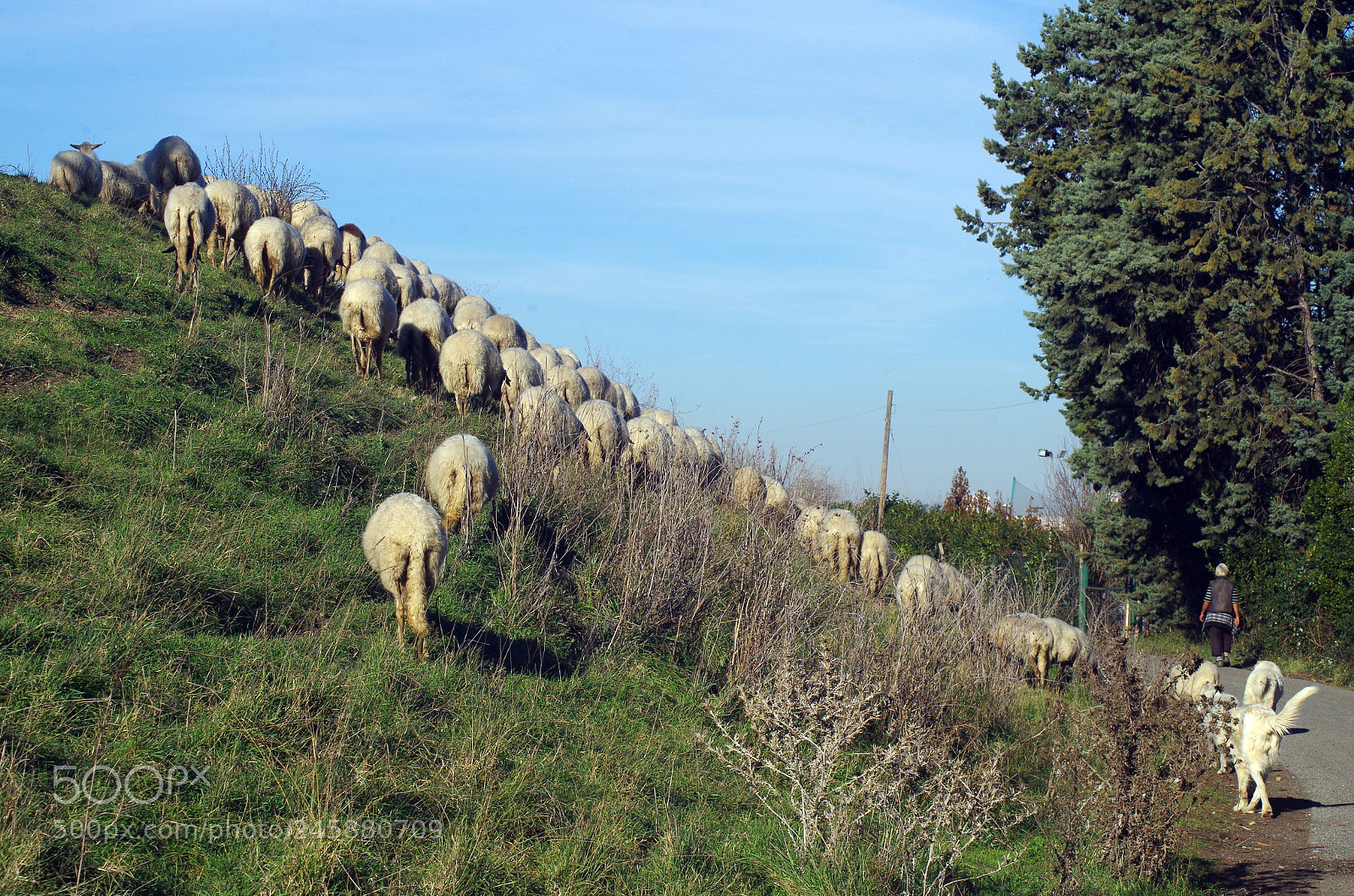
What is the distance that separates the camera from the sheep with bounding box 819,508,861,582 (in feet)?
43.1

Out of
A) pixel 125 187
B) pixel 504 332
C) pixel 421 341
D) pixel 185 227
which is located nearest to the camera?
pixel 185 227

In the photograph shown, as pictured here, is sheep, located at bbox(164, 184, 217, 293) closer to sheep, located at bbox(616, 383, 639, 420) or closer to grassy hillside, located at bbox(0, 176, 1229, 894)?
grassy hillside, located at bbox(0, 176, 1229, 894)

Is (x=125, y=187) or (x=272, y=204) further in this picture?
(x=272, y=204)

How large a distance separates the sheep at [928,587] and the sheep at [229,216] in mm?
11183

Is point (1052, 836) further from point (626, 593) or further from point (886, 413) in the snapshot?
point (886, 413)

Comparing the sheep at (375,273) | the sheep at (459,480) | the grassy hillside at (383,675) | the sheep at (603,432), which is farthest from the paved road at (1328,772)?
the sheep at (375,273)

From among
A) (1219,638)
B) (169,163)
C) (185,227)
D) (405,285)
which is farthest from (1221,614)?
(169,163)

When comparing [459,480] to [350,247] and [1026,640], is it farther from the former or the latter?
[350,247]

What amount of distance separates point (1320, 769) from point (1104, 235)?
429 inches

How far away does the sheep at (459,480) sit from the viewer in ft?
29.0

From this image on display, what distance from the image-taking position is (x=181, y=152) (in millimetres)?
16109

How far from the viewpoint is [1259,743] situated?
7.29m

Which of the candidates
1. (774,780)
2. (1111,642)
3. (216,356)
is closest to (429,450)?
(216,356)

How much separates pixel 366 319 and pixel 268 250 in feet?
7.64
